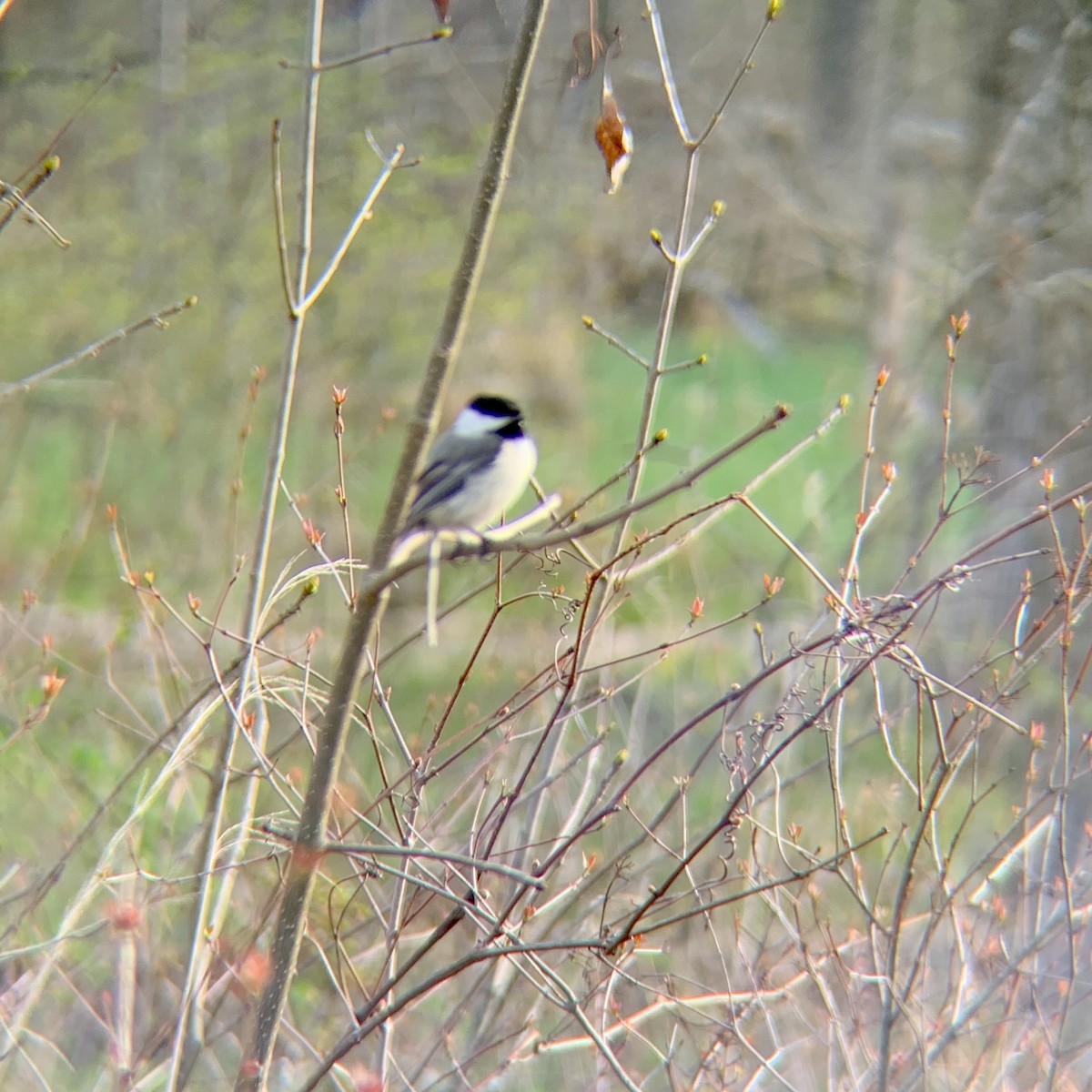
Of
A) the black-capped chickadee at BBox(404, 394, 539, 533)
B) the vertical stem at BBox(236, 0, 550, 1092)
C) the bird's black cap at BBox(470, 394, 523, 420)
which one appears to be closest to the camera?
the vertical stem at BBox(236, 0, 550, 1092)

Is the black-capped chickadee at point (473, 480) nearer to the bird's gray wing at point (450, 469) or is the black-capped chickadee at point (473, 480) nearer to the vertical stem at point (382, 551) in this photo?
the bird's gray wing at point (450, 469)

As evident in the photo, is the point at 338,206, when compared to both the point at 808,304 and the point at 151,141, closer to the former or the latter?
the point at 151,141

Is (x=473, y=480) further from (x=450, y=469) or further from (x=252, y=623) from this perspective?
(x=252, y=623)

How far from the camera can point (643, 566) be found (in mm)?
2242

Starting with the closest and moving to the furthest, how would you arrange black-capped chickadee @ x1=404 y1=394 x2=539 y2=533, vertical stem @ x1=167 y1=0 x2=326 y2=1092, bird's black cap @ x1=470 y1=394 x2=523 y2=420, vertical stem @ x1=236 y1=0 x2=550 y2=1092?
vertical stem @ x1=236 y1=0 x2=550 y2=1092, vertical stem @ x1=167 y1=0 x2=326 y2=1092, black-capped chickadee @ x1=404 y1=394 x2=539 y2=533, bird's black cap @ x1=470 y1=394 x2=523 y2=420

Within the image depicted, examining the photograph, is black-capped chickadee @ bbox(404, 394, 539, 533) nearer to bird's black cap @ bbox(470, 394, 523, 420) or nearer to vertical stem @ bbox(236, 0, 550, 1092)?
bird's black cap @ bbox(470, 394, 523, 420)

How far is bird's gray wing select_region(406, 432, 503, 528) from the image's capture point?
330 cm

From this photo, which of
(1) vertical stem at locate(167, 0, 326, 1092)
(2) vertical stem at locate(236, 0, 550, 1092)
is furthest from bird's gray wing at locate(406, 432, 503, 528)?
(2) vertical stem at locate(236, 0, 550, 1092)

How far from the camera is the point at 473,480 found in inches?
130

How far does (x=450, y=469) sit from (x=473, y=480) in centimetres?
9

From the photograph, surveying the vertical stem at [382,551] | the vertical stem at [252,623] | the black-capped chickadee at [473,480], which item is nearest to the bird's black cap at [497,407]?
the black-capped chickadee at [473,480]

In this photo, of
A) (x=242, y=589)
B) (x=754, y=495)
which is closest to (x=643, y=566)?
(x=242, y=589)

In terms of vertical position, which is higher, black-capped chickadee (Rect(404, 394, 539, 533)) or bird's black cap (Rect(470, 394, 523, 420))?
bird's black cap (Rect(470, 394, 523, 420))

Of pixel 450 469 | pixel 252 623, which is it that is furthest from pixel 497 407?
pixel 252 623
